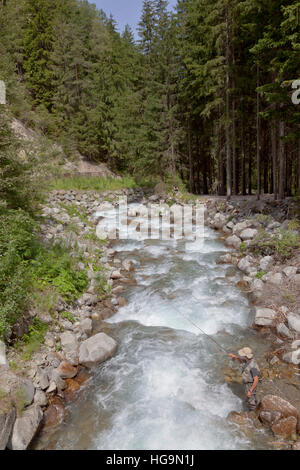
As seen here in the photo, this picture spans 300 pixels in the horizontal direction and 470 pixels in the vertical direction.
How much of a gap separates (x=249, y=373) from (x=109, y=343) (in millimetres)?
3230

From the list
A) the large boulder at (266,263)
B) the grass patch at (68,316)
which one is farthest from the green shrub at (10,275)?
the large boulder at (266,263)

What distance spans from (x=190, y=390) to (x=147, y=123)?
21624 millimetres

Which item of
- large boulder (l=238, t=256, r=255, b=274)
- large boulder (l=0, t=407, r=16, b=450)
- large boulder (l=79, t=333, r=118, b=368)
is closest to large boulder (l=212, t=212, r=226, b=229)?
large boulder (l=238, t=256, r=255, b=274)

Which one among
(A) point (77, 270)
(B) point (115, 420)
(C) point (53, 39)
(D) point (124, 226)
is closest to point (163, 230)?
(D) point (124, 226)

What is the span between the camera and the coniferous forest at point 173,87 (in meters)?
12.7

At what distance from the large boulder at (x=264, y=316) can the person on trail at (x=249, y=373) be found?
104 cm

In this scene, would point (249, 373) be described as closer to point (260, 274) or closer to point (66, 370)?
point (66, 370)

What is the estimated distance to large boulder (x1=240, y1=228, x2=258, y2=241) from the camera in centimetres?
1267

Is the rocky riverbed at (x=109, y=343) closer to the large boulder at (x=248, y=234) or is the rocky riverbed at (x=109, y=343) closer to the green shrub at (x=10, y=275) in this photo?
the large boulder at (x=248, y=234)

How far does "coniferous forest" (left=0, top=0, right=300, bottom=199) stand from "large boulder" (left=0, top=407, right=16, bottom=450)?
9.52 meters

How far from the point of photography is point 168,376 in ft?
20.0

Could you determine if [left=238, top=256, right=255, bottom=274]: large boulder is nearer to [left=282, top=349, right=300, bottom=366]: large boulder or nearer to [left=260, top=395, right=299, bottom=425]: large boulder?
[left=282, top=349, right=300, bottom=366]: large boulder

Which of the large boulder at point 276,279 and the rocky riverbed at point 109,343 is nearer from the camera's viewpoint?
the rocky riverbed at point 109,343
